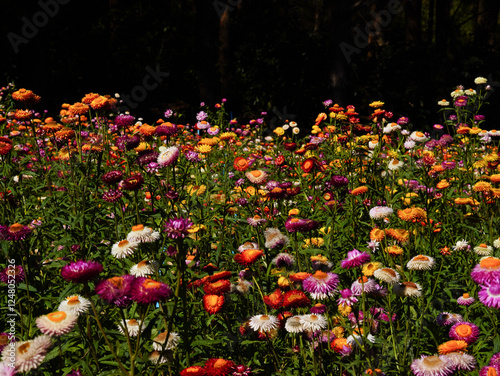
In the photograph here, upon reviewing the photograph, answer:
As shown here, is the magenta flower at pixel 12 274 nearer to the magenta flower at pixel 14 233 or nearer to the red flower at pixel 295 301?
the magenta flower at pixel 14 233

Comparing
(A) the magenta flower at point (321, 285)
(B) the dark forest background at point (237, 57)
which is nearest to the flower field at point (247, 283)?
(A) the magenta flower at point (321, 285)

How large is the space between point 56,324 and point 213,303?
1.91ft

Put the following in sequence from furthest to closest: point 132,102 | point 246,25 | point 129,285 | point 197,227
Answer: point 246,25
point 132,102
point 197,227
point 129,285

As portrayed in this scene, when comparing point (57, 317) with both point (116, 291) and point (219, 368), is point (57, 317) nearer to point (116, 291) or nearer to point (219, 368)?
point (116, 291)

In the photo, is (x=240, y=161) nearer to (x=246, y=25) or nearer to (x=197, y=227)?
(x=197, y=227)

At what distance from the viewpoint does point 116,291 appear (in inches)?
58.3

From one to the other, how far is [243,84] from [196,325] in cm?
973

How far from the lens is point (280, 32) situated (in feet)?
37.7

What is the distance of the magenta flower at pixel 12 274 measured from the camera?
2.14 m

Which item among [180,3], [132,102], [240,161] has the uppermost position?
[180,3]

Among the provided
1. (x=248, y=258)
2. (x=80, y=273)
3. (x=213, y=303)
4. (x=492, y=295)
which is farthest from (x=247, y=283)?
(x=492, y=295)

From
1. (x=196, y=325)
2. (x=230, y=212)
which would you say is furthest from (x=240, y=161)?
(x=196, y=325)

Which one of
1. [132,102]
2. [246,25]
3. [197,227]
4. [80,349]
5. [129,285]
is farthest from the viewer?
[246,25]

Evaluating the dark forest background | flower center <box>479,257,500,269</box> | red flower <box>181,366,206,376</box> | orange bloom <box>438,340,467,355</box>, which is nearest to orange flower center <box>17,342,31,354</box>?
red flower <box>181,366,206,376</box>
